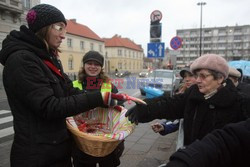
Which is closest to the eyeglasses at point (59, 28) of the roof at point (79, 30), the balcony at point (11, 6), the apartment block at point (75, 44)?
the balcony at point (11, 6)

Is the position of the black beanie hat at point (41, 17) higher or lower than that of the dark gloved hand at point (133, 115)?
higher

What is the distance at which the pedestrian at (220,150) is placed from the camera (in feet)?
2.64

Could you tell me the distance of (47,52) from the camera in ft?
5.13

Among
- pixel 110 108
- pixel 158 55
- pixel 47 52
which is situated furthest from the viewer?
pixel 158 55

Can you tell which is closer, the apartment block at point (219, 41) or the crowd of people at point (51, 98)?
the crowd of people at point (51, 98)

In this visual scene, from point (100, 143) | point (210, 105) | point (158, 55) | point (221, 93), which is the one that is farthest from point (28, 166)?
point (158, 55)

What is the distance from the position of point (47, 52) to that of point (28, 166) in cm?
77

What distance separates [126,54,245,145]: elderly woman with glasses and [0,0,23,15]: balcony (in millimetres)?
22485

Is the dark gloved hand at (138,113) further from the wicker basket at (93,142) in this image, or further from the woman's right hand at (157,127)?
the woman's right hand at (157,127)

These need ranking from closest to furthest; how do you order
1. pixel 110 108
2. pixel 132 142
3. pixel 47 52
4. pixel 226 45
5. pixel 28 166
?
1. pixel 28 166
2. pixel 47 52
3. pixel 110 108
4. pixel 132 142
5. pixel 226 45

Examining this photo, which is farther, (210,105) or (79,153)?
(79,153)

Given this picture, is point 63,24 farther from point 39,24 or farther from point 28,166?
point 28,166

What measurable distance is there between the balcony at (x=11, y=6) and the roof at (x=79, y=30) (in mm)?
18386

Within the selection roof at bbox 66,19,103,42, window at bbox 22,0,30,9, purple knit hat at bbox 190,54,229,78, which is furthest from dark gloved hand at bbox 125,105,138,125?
roof at bbox 66,19,103,42
